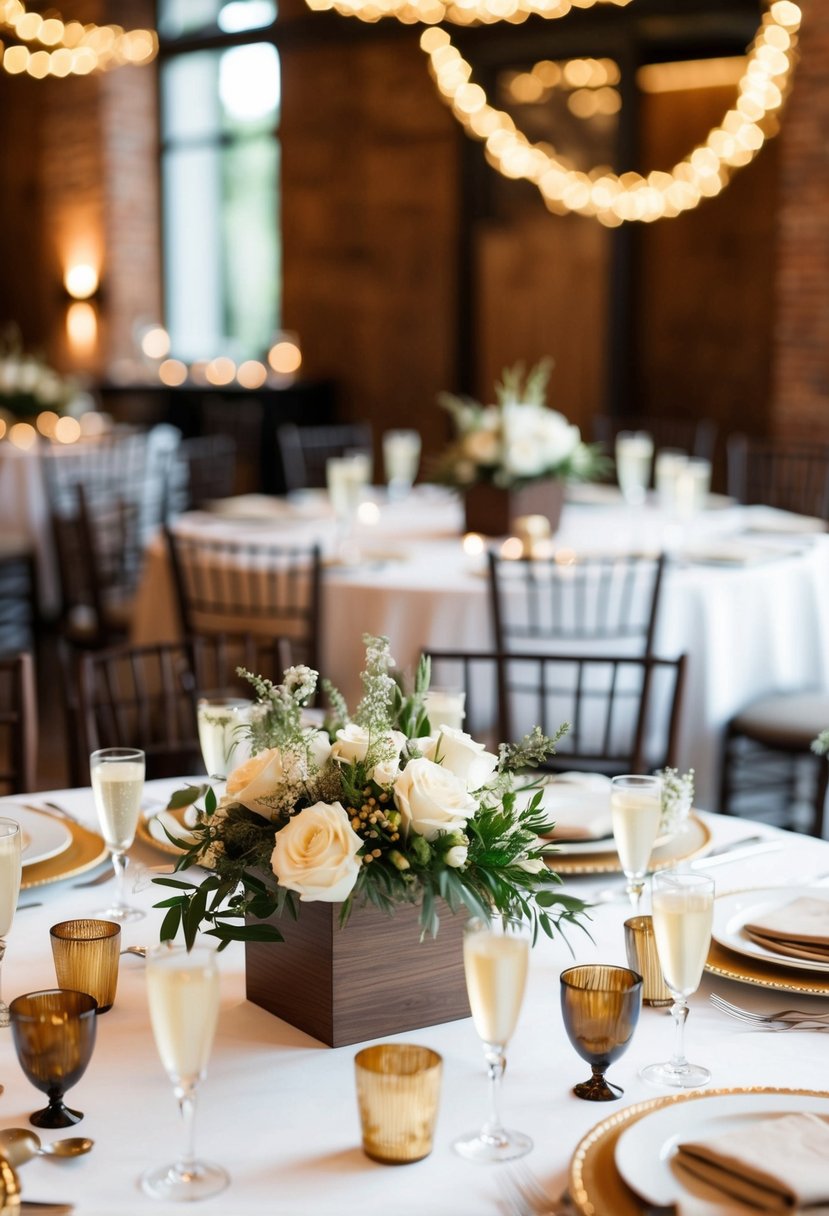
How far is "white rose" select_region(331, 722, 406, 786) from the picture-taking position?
1.31m

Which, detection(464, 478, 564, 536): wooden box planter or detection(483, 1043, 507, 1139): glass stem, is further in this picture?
detection(464, 478, 564, 536): wooden box planter

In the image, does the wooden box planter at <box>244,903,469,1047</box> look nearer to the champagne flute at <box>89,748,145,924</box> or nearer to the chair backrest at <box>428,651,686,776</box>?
the champagne flute at <box>89,748,145,924</box>

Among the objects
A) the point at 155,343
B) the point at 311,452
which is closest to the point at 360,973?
the point at 311,452

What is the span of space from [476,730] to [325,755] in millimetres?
2214

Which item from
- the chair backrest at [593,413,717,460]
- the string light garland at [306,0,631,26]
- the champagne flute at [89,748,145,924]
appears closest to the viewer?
the champagne flute at [89,748,145,924]

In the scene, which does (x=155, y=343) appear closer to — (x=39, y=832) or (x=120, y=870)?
(x=39, y=832)

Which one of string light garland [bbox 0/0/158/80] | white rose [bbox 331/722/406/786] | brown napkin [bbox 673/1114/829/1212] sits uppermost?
string light garland [bbox 0/0/158/80]

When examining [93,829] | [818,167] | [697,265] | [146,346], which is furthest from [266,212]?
[93,829]

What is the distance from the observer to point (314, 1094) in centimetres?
124

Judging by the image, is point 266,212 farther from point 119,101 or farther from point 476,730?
point 476,730

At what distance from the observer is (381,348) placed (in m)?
9.21

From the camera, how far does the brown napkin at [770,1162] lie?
3.27ft

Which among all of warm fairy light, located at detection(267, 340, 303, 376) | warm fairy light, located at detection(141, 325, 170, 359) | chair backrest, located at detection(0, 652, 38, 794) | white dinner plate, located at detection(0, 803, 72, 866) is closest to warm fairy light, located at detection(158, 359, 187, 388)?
warm fairy light, located at detection(141, 325, 170, 359)

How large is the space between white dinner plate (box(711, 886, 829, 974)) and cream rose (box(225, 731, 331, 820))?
0.49m
